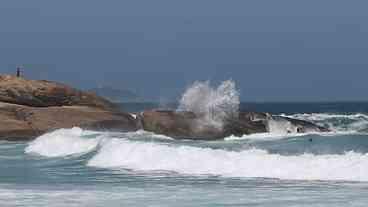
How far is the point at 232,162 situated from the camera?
24438 mm

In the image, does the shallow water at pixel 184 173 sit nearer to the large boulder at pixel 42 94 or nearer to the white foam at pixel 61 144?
the white foam at pixel 61 144

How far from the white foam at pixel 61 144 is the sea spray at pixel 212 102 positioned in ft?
17.4

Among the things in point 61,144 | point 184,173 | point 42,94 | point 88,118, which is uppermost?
point 42,94

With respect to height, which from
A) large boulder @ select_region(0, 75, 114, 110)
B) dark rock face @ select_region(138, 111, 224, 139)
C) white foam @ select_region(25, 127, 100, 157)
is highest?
large boulder @ select_region(0, 75, 114, 110)

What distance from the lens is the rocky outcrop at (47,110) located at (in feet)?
127

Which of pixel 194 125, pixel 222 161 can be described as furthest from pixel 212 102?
pixel 222 161

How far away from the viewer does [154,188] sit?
774 inches

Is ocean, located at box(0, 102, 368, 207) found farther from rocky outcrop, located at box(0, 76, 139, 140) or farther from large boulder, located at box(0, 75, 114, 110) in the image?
Answer: large boulder, located at box(0, 75, 114, 110)

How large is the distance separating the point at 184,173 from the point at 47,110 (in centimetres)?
1701

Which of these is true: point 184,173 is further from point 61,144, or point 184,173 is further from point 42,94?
point 42,94

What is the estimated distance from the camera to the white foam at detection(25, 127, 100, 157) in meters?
33.1

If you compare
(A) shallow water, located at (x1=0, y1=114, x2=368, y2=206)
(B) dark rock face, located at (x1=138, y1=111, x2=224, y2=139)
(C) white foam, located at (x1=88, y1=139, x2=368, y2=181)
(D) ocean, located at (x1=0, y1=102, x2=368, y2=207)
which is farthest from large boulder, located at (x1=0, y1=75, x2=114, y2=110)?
(C) white foam, located at (x1=88, y1=139, x2=368, y2=181)

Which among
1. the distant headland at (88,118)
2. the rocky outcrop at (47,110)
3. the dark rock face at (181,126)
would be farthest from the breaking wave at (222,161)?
the rocky outcrop at (47,110)

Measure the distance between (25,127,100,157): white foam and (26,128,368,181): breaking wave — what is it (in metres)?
0.08
